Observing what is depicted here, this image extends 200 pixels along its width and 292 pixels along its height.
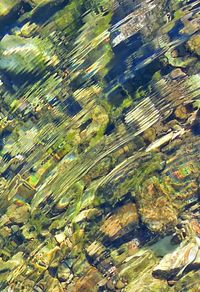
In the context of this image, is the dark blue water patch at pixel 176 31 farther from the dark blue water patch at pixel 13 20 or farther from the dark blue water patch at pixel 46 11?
the dark blue water patch at pixel 13 20

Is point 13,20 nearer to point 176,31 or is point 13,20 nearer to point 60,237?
point 176,31

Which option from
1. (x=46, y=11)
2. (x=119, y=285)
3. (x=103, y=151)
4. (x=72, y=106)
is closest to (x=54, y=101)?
(x=72, y=106)

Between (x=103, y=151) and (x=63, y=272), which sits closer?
(x=63, y=272)

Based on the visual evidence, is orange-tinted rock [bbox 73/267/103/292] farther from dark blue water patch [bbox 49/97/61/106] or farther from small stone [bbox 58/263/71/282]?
dark blue water patch [bbox 49/97/61/106]

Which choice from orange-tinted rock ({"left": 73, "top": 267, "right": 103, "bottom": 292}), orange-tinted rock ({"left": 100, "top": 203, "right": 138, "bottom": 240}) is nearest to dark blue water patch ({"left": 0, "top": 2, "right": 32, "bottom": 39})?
orange-tinted rock ({"left": 100, "top": 203, "right": 138, "bottom": 240})

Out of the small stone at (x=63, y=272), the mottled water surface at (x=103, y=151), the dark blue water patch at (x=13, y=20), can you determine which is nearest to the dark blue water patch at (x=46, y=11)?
the mottled water surface at (x=103, y=151)

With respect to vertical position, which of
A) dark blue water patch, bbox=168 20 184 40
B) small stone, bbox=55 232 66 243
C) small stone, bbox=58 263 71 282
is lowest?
small stone, bbox=58 263 71 282
